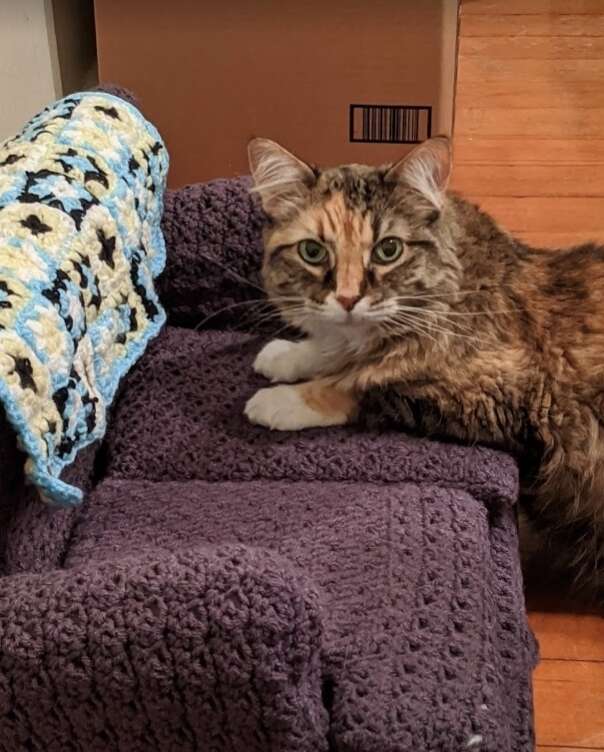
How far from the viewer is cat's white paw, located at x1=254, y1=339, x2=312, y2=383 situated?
1.46 meters

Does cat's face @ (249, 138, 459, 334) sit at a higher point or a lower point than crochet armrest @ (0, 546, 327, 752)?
higher

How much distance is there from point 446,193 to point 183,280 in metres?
0.48

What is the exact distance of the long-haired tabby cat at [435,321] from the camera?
4.31 feet

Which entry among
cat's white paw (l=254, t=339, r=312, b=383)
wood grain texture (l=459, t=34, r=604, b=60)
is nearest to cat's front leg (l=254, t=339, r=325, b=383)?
cat's white paw (l=254, t=339, r=312, b=383)

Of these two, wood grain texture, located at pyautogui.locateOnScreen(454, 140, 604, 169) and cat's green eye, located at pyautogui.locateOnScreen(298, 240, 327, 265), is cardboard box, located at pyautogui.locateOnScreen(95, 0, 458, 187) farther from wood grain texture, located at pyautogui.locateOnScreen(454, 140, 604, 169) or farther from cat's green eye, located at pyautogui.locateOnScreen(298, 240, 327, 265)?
cat's green eye, located at pyautogui.locateOnScreen(298, 240, 327, 265)

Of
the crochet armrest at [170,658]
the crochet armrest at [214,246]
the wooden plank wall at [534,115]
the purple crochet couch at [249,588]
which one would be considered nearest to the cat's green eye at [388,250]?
the purple crochet couch at [249,588]

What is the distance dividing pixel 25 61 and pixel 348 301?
1.17 m

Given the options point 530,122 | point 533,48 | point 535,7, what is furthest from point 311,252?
point 535,7

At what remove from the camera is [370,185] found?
136cm

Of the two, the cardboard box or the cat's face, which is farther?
the cardboard box

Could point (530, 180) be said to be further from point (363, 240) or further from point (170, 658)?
point (170, 658)

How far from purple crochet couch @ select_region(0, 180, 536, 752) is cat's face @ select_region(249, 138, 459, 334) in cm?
19

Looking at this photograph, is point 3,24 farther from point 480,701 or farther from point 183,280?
point 480,701

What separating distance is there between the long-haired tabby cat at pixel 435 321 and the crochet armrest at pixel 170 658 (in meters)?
0.46
